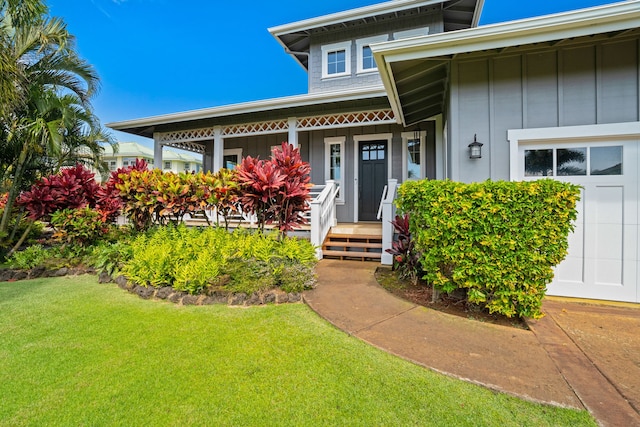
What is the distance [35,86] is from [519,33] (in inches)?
347

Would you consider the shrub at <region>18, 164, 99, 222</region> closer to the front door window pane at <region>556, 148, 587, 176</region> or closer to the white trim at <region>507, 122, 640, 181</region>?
the white trim at <region>507, 122, 640, 181</region>

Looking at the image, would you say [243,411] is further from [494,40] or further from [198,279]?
[494,40]

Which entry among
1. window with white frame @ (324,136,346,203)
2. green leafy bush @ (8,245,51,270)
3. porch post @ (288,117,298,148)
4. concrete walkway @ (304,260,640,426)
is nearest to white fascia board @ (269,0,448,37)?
porch post @ (288,117,298,148)

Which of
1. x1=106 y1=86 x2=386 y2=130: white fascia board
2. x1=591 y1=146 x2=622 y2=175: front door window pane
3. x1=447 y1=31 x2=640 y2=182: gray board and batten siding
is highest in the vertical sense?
x1=106 y1=86 x2=386 y2=130: white fascia board

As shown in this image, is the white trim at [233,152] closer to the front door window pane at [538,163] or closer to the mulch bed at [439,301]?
the mulch bed at [439,301]

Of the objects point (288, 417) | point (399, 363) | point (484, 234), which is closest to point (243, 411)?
point (288, 417)

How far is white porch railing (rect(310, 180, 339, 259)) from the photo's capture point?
6547 mm

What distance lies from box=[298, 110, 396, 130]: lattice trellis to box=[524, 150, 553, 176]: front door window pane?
3.98m

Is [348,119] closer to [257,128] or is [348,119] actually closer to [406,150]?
[406,150]

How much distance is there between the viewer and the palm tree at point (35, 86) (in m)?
5.59

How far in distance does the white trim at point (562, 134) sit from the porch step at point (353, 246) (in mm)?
3100

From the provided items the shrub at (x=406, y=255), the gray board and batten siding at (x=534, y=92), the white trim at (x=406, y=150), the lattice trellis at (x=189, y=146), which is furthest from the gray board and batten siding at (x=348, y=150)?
the gray board and batten siding at (x=534, y=92)

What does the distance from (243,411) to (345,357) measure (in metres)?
0.92

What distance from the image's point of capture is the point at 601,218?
382 centimetres
